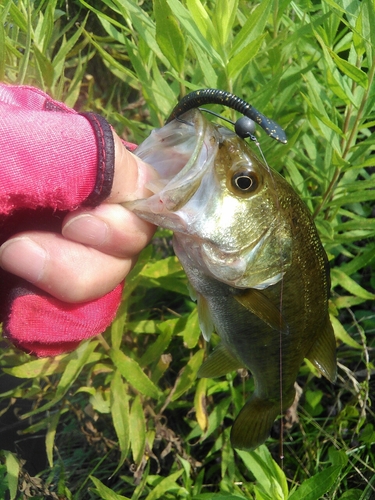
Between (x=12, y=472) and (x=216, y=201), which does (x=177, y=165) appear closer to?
(x=216, y=201)

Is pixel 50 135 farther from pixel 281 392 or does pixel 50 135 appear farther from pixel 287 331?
pixel 281 392

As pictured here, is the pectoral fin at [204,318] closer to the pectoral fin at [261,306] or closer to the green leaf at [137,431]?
the pectoral fin at [261,306]

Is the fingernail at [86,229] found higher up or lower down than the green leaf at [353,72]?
lower down

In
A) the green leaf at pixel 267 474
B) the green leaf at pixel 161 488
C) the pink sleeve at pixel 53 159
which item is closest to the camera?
the pink sleeve at pixel 53 159

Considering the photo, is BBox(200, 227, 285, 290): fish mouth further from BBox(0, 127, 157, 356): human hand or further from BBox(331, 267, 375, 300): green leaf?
BBox(331, 267, 375, 300): green leaf

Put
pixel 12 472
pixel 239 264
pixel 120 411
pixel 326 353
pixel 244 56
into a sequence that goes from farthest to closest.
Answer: pixel 12 472, pixel 120 411, pixel 326 353, pixel 244 56, pixel 239 264

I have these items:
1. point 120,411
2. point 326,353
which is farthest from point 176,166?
point 120,411

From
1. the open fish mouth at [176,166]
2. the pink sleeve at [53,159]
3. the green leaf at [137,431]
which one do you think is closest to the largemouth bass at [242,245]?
the open fish mouth at [176,166]
